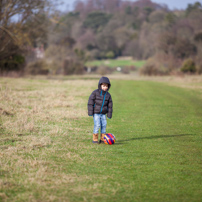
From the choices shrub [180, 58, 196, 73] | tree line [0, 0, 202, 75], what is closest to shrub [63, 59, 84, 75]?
tree line [0, 0, 202, 75]

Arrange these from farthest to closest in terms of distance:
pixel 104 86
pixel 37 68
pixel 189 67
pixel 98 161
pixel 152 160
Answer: pixel 189 67, pixel 37 68, pixel 104 86, pixel 152 160, pixel 98 161

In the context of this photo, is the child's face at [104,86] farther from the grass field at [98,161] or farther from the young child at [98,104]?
the grass field at [98,161]

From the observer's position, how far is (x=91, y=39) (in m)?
124

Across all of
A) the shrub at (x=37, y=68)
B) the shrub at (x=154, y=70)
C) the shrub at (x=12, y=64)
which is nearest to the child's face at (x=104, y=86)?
the shrub at (x=12, y=64)

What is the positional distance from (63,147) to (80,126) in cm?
322

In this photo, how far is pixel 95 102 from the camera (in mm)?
9078

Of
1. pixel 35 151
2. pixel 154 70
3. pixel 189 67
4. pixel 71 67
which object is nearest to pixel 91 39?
pixel 71 67

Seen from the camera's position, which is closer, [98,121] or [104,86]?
[104,86]

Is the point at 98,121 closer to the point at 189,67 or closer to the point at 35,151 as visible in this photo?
the point at 35,151

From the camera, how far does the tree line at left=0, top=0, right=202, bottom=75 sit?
39.3 meters

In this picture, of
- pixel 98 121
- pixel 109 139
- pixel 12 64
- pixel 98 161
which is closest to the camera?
pixel 98 161

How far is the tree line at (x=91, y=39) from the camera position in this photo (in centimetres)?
3934

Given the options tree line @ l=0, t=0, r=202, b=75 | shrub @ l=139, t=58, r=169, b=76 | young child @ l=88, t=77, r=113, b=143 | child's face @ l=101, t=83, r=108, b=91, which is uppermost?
tree line @ l=0, t=0, r=202, b=75

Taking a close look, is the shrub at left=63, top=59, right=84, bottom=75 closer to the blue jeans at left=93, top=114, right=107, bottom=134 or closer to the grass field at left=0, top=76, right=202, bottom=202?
the grass field at left=0, top=76, right=202, bottom=202
